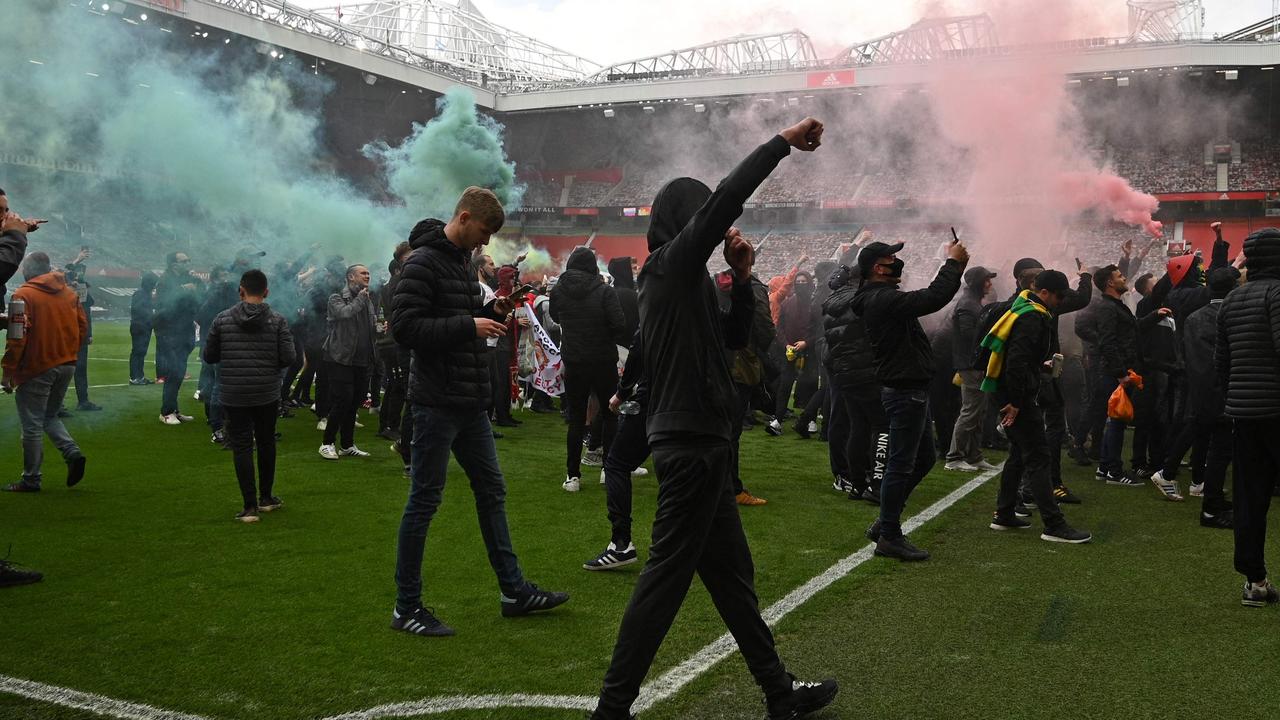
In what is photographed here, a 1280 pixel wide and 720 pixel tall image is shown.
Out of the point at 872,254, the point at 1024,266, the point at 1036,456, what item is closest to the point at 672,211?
the point at 872,254

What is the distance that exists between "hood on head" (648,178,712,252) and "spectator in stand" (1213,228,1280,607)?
10.8ft

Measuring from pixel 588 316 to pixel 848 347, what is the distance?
2036 mm

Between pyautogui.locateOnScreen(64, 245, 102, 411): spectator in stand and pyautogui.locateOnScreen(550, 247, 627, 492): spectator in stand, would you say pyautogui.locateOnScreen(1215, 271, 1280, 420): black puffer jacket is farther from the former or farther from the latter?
pyautogui.locateOnScreen(64, 245, 102, 411): spectator in stand

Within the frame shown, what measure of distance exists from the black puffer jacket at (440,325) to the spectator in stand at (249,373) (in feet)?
8.62

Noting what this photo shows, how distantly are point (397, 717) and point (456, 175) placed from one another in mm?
24839

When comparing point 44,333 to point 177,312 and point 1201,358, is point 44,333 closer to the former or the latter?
point 177,312

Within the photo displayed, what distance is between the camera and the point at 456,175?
2697cm

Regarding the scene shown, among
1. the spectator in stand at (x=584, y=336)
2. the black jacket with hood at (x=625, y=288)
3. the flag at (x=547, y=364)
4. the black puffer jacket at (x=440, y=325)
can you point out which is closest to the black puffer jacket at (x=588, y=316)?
the spectator in stand at (x=584, y=336)

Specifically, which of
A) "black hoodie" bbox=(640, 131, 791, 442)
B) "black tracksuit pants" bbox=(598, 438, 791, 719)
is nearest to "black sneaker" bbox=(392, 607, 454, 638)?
"black tracksuit pants" bbox=(598, 438, 791, 719)

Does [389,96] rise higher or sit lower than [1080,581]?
higher

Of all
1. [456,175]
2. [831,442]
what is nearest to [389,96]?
[456,175]

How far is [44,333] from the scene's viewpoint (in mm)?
6926

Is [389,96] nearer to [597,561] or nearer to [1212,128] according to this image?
[1212,128]

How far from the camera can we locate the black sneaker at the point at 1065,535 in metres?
6.22
